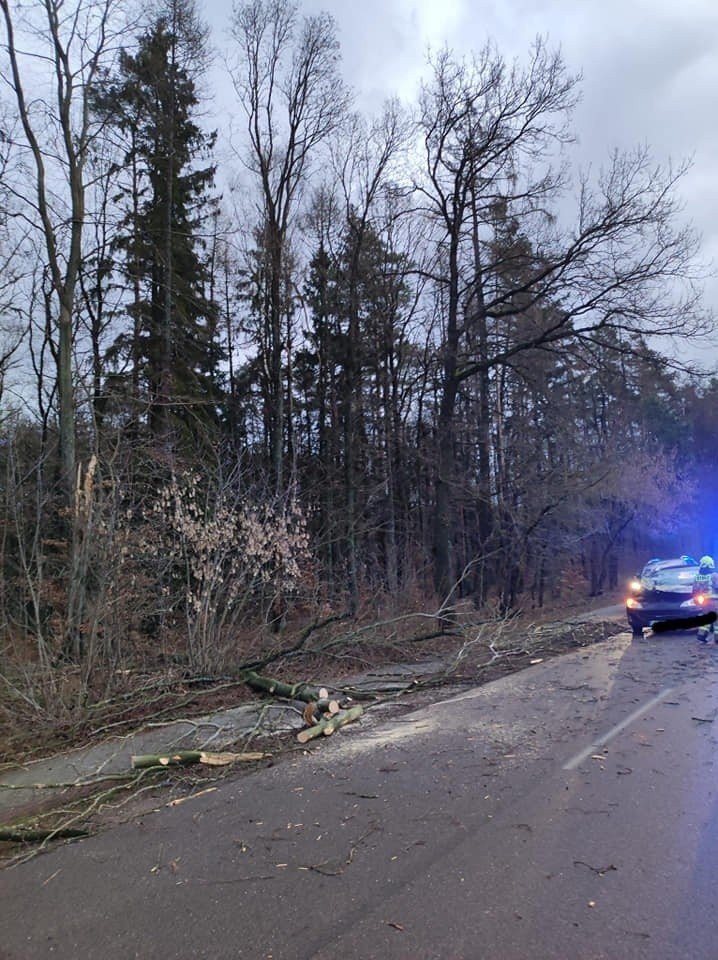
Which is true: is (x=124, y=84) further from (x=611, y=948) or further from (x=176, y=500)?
(x=611, y=948)

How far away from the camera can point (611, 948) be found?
308 cm

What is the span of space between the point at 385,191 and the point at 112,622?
1792cm

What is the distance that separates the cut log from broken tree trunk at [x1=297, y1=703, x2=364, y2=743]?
70 cm

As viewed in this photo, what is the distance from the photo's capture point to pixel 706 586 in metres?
12.6

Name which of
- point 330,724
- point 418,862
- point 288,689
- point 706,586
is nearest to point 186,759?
point 330,724

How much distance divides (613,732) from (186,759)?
4.19m

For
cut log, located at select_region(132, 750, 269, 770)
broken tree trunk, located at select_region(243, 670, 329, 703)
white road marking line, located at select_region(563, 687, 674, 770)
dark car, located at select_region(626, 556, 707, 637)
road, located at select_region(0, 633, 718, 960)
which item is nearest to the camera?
road, located at select_region(0, 633, 718, 960)

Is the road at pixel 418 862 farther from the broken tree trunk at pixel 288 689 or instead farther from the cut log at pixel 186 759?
the broken tree trunk at pixel 288 689

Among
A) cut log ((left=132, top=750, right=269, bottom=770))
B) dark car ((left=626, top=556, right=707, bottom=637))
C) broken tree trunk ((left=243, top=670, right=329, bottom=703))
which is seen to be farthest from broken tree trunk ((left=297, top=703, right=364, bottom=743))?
dark car ((left=626, top=556, right=707, bottom=637))

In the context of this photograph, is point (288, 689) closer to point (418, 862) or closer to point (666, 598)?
point (418, 862)

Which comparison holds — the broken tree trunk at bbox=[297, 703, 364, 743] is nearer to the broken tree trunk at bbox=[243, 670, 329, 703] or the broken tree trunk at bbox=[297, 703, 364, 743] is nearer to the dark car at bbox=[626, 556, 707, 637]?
the broken tree trunk at bbox=[243, 670, 329, 703]

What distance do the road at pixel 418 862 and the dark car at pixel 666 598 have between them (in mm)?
6931

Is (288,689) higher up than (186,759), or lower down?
higher up

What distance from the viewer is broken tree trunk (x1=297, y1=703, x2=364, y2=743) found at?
722cm
